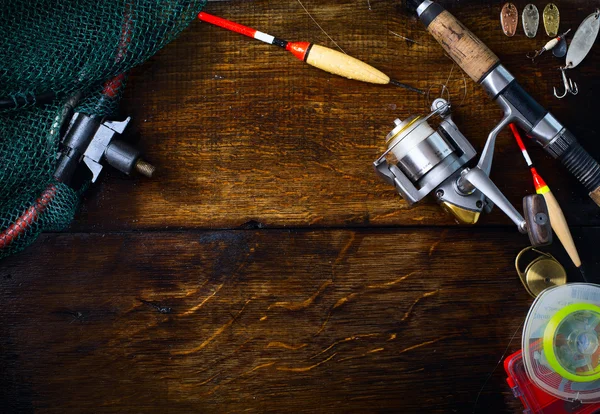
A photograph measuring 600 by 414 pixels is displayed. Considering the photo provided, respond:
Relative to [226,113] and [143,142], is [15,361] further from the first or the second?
[226,113]

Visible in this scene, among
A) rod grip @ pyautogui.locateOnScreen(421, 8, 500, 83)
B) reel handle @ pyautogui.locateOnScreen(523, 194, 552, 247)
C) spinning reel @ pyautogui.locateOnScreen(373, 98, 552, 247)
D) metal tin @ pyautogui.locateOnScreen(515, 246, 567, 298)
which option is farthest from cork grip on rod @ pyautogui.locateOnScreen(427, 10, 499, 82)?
metal tin @ pyautogui.locateOnScreen(515, 246, 567, 298)

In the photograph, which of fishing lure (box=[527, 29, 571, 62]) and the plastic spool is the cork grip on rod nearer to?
fishing lure (box=[527, 29, 571, 62])

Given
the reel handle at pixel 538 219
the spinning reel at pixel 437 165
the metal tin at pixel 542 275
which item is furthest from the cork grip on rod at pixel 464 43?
the metal tin at pixel 542 275

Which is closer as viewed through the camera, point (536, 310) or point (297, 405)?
point (536, 310)

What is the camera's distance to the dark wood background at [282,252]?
1.50 m

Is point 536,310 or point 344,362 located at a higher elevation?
point 536,310

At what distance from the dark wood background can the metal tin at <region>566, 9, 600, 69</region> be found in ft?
0.11

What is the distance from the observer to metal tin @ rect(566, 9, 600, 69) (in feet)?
4.95

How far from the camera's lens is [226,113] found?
152 cm

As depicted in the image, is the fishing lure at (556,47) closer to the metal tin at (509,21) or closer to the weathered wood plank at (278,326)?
the metal tin at (509,21)

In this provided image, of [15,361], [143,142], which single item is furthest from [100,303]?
[143,142]

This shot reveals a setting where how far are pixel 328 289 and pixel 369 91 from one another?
1.82 ft

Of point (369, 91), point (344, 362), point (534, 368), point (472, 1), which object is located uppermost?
point (472, 1)

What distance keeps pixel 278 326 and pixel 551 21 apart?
1.12 metres
